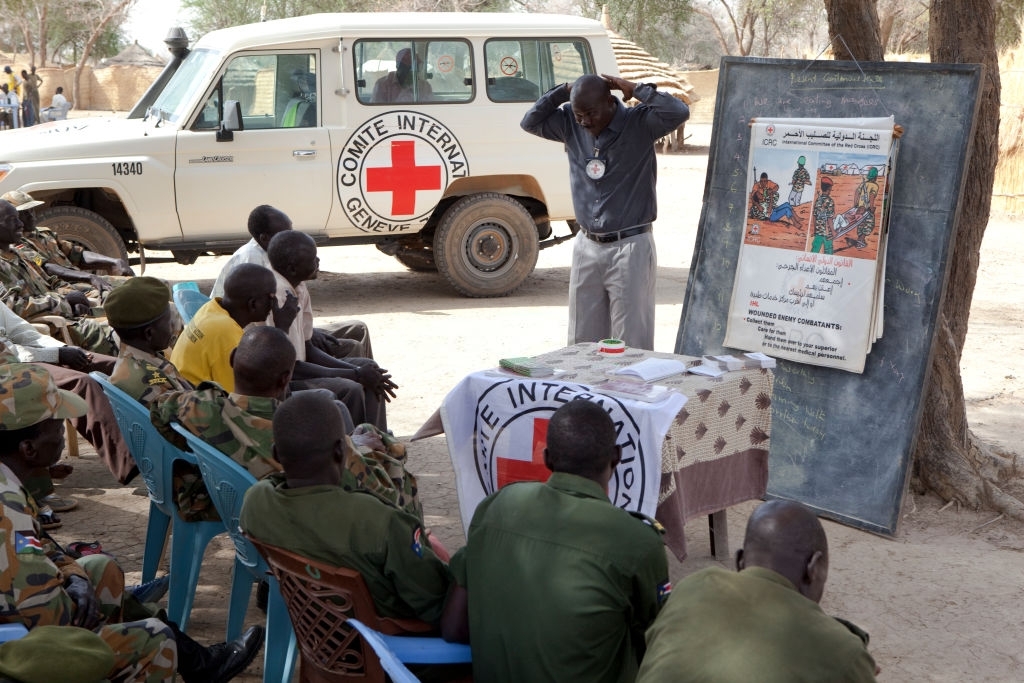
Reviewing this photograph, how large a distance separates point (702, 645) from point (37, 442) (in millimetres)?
1998

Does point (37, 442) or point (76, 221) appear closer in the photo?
point (37, 442)

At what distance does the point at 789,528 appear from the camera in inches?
83.7

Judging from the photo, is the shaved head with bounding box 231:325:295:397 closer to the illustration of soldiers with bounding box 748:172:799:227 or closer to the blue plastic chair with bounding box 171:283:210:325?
the blue plastic chair with bounding box 171:283:210:325

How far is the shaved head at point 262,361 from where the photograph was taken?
11.2 ft

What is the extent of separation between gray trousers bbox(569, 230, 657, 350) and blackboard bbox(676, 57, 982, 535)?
29 cm

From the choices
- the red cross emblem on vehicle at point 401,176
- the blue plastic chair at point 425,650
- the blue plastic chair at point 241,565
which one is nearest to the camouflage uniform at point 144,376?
the blue plastic chair at point 241,565

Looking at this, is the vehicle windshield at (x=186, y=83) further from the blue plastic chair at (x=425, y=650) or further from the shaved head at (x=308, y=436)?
the blue plastic chair at (x=425, y=650)

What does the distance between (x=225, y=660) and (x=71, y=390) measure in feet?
5.84

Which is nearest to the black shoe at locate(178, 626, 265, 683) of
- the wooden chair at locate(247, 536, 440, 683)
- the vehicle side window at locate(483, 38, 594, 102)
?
the wooden chair at locate(247, 536, 440, 683)

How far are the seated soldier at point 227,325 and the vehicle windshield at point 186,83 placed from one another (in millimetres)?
4881

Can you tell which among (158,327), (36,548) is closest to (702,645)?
(36,548)

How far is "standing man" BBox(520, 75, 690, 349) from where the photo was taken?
5371 mm

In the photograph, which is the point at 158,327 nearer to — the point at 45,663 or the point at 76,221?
the point at 45,663

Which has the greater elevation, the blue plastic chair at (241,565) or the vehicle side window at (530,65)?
the vehicle side window at (530,65)
